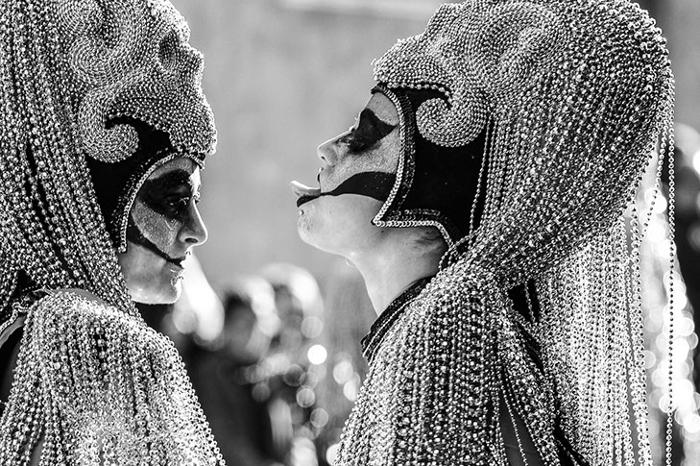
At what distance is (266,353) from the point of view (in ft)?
22.7

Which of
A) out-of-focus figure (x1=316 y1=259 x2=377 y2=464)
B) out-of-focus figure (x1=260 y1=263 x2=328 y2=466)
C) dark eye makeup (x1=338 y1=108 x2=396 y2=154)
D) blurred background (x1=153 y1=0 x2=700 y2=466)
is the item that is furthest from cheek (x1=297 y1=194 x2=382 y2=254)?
blurred background (x1=153 y1=0 x2=700 y2=466)

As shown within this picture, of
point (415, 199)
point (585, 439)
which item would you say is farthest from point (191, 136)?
point (585, 439)

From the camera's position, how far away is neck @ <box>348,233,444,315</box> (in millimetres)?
3166

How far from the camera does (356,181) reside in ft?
10.6

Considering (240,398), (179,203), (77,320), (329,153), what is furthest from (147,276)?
(240,398)

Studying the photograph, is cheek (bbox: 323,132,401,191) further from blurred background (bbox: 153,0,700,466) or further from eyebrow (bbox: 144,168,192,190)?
Answer: blurred background (bbox: 153,0,700,466)

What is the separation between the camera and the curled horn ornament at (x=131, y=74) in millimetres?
3096

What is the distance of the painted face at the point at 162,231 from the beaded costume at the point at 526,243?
508 millimetres

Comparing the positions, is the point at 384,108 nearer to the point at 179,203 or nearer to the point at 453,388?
the point at 179,203

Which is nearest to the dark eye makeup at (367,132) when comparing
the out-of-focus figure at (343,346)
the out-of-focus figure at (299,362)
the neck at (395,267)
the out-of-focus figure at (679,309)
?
the neck at (395,267)

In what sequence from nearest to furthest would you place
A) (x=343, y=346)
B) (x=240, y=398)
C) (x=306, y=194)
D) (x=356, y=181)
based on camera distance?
(x=356, y=181), (x=306, y=194), (x=343, y=346), (x=240, y=398)

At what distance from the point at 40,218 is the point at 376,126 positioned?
2.68 ft

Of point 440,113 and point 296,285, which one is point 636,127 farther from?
point 296,285

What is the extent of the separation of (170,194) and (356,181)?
0.45m
